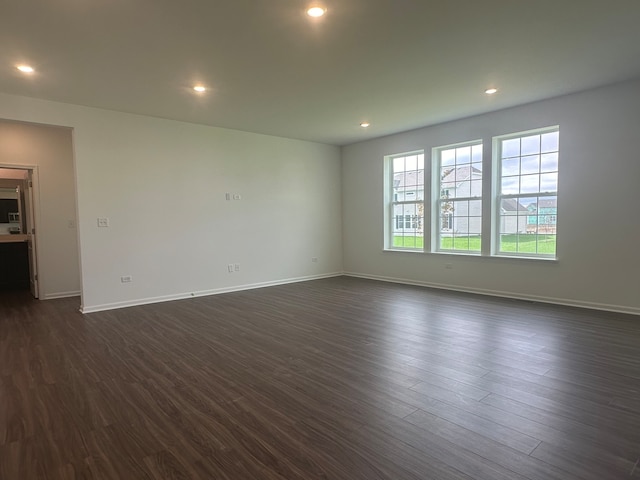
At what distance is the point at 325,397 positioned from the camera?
2506 millimetres

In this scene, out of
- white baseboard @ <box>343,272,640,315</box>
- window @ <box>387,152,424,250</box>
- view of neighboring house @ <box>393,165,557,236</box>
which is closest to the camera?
white baseboard @ <box>343,272,640,315</box>

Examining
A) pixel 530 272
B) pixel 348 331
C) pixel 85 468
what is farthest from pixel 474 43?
pixel 85 468

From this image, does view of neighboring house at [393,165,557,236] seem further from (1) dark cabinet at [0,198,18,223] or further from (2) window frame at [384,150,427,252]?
(1) dark cabinet at [0,198,18,223]

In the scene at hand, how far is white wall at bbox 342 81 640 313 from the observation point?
14.6 feet

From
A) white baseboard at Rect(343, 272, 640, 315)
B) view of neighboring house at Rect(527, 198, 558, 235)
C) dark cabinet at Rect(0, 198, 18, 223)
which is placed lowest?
white baseboard at Rect(343, 272, 640, 315)

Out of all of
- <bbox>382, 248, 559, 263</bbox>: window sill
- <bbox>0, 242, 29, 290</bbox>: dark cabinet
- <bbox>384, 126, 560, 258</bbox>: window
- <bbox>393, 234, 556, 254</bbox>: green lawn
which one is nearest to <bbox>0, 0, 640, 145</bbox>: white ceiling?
<bbox>384, 126, 560, 258</bbox>: window

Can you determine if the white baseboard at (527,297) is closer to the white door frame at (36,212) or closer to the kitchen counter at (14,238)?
the white door frame at (36,212)

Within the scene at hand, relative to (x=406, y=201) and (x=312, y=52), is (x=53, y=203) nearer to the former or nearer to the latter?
(x=312, y=52)

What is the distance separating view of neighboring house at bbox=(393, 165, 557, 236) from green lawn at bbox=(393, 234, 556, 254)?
0.29 ft

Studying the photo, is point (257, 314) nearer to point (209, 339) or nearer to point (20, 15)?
point (209, 339)

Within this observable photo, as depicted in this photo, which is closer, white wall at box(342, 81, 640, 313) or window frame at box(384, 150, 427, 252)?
white wall at box(342, 81, 640, 313)

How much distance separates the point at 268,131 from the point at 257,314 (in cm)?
340

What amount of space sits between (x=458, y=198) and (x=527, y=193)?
3.56 feet

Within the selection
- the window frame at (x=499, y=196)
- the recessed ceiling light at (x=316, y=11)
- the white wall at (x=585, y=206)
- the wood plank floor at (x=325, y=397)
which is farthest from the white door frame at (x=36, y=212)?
the window frame at (x=499, y=196)
